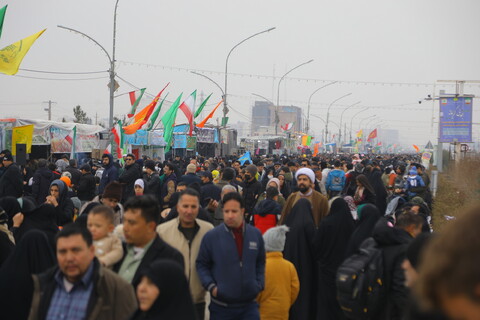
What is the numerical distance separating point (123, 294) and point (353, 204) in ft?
20.2

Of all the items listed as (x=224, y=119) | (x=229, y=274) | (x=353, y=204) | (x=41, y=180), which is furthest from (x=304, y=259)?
(x=224, y=119)

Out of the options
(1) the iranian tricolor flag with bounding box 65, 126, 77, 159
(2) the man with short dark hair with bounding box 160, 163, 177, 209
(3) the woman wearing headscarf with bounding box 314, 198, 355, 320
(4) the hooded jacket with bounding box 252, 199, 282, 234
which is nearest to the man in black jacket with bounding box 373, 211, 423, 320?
(3) the woman wearing headscarf with bounding box 314, 198, 355, 320

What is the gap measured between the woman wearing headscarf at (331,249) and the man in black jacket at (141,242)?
2613 mm

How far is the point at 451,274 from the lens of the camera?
1353 mm

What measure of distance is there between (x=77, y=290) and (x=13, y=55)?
41.1 feet

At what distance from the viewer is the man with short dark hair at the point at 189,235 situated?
5359 mm

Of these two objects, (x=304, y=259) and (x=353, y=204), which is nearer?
(x=304, y=259)

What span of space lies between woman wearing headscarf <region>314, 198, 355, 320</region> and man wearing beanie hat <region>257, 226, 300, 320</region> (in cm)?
105

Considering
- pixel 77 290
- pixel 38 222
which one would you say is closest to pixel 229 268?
pixel 77 290

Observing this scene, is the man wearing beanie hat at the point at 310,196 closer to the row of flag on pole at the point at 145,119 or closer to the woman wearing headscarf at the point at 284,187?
the woman wearing headscarf at the point at 284,187

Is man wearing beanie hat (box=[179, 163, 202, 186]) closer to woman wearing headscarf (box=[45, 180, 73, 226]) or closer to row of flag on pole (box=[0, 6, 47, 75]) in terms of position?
woman wearing headscarf (box=[45, 180, 73, 226])

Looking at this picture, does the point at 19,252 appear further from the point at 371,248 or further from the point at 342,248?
the point at 342,248

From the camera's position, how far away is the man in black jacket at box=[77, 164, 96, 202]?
37.8 ft

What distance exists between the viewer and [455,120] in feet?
91.6
